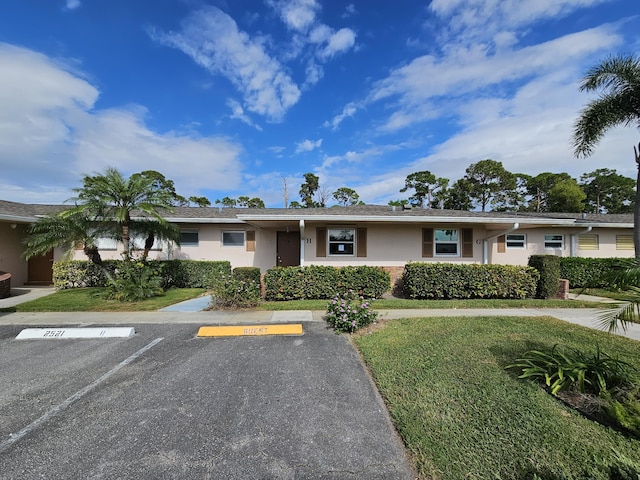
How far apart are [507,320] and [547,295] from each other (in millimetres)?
4009

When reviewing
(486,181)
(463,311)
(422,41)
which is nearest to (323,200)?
(486,181)

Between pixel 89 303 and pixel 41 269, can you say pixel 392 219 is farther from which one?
pixel 41 269

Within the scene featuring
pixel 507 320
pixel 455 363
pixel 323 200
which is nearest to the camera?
pixel 455 363

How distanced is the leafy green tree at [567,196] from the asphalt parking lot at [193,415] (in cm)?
3294

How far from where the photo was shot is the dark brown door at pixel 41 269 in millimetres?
11805

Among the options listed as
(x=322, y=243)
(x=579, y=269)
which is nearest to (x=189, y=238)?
(x=322, y=243)

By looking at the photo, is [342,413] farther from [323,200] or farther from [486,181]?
[323,200]

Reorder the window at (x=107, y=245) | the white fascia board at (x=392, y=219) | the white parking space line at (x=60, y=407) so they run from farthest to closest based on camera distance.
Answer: the window at (x=107, y=245)
the white fascia board at (x=392, y=219)
the white parking space line at (x=60, y=407)

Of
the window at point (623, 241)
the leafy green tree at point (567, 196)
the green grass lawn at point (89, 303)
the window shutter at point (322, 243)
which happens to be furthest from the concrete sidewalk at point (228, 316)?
the leafy green tree at point (567, 196)

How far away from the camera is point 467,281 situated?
8.88 metres

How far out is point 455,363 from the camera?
403 cm

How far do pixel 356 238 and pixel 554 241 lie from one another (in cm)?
950

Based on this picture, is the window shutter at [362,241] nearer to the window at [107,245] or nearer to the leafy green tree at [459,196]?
the window at [107,245]

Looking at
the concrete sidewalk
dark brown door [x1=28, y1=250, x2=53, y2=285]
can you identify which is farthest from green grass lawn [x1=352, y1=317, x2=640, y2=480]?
dark brown door [x1=28, y1=250, x2=53, y2=285]
